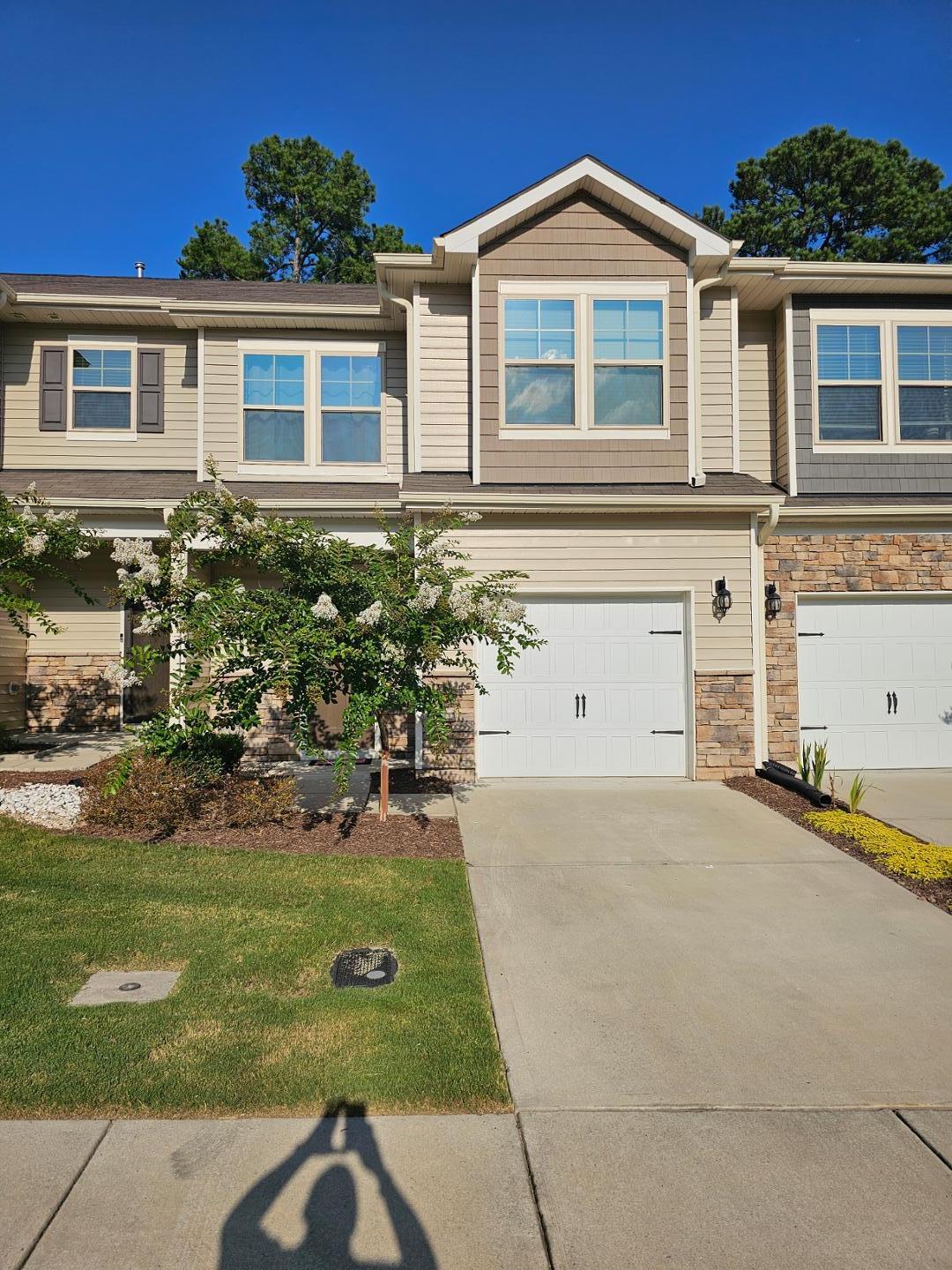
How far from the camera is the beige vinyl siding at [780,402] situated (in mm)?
9977

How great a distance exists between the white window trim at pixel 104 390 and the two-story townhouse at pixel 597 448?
34mm

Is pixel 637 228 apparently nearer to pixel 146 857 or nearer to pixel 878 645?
pixel 878 645

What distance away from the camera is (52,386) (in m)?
10.6

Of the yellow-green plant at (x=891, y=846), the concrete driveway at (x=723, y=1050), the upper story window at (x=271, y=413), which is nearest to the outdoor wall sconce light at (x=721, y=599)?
the yellow-green plant at (x=891, y=846)

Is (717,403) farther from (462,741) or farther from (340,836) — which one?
(340,836)

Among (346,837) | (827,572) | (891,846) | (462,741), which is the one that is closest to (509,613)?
(346,837)

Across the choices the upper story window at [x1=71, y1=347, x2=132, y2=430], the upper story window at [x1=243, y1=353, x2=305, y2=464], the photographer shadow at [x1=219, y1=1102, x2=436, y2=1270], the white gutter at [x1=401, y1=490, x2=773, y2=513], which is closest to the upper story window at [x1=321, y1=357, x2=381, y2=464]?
the upper story window at [x1=243, y1=353, x2=305, y2=464]

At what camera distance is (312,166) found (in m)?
29.6

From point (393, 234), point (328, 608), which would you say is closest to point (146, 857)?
point (328, 608)

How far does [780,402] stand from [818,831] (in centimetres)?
595

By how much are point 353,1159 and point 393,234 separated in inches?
1212

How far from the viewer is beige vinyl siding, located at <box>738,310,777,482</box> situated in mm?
10312

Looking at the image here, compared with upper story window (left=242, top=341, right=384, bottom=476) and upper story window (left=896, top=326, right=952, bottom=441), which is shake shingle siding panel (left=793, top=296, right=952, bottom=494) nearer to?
upper story window (left=896, top=326, right=952, bottom=441)

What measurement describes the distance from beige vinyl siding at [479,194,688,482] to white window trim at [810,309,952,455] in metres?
2.09
